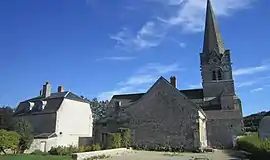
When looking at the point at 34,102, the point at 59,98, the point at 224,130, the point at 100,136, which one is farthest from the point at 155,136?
the point at 34,102

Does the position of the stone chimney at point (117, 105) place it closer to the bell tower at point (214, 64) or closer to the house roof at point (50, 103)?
the house roof at point (50, 103)

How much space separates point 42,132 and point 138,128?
13.3m

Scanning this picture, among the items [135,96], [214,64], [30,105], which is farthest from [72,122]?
[214,64]

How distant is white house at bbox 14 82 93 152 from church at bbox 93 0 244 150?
4.10 metres

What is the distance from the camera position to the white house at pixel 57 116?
31078 mm

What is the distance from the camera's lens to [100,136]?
30.2 metres

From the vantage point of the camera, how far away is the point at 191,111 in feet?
83.7

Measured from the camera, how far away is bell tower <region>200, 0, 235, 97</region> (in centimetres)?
3791

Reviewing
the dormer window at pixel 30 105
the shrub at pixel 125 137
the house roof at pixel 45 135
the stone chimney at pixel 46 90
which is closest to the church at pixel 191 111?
the shrub at pixel 125 137

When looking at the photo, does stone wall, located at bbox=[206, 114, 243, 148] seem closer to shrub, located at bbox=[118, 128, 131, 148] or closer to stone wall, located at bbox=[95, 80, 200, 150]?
stone wall, located at bbox=[95, 80, 200, 150]

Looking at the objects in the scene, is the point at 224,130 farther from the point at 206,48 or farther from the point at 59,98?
the point at 59,98

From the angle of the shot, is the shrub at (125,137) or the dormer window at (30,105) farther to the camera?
the dormer window at (30,105)

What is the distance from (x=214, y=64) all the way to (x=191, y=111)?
55.0 ft

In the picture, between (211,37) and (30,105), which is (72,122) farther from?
(211,37)
